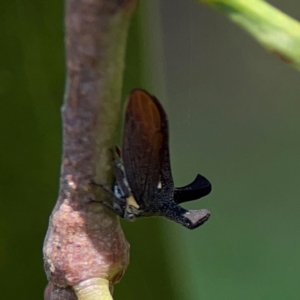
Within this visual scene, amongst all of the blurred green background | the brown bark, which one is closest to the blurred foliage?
the brown bark

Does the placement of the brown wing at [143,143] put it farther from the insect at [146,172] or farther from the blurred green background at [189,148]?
the blurred green background at [189,148]

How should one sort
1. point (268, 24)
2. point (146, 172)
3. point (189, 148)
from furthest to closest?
point (189, 148), point (146, 172), point (268, 24)

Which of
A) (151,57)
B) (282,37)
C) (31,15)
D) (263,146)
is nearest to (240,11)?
(282,37)

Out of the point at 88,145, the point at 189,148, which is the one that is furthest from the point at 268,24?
the point at 189,148

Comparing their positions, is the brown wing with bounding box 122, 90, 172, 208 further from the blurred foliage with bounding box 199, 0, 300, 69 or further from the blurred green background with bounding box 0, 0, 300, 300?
the blurred green background with bounding box 0, 0, 300, 300

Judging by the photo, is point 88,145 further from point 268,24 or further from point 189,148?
point 189,148

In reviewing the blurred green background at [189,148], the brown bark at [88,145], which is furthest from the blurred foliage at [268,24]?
the blurred green background at [189,148]
